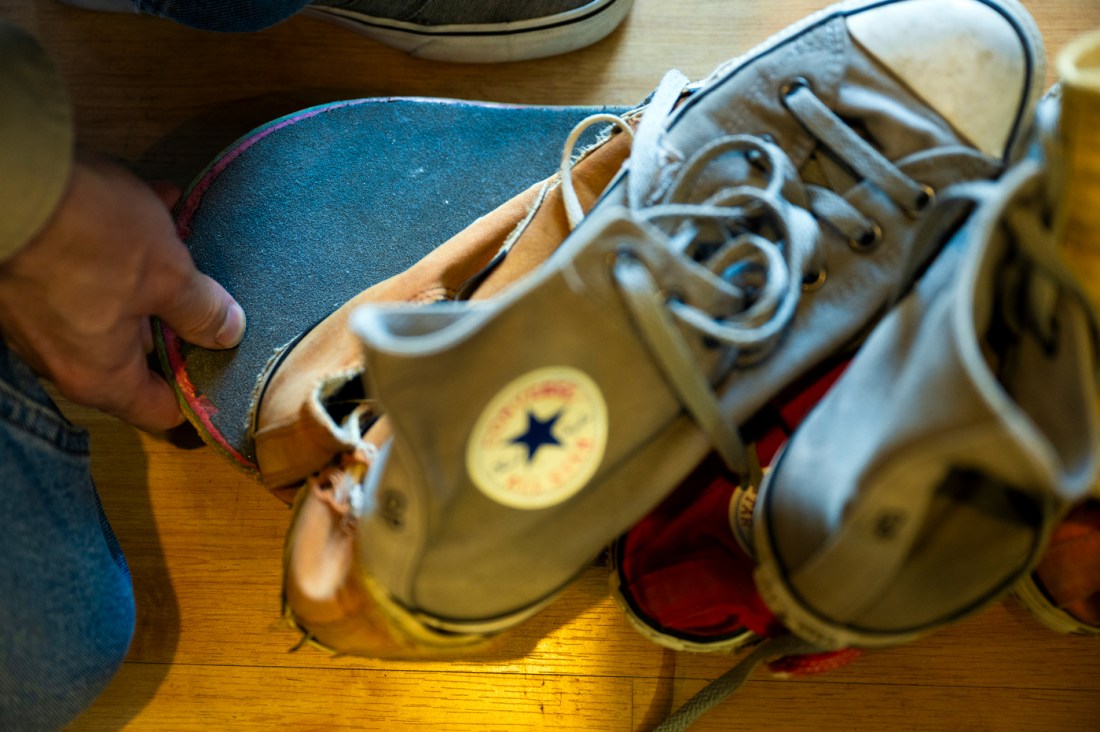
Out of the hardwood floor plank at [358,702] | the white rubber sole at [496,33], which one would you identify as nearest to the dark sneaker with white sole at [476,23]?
the white rubber sole at [496,33]

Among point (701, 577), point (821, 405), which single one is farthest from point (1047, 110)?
point (701, 577)

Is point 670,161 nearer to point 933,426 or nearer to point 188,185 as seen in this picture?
point 933,426

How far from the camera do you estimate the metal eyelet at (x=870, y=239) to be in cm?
60

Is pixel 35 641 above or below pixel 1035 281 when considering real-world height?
below

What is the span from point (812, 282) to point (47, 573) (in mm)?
593

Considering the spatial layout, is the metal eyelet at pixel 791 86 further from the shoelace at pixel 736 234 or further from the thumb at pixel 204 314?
the thumb at pixel 204 314

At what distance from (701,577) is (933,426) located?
231 mm

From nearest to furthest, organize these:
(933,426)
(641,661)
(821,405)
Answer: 1. (933,426)
2. (821,405)
3. (641,661)

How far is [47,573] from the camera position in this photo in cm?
57

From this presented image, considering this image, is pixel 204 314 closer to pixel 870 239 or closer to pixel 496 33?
pixel 496 33

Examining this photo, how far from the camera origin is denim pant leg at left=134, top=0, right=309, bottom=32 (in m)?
0.65

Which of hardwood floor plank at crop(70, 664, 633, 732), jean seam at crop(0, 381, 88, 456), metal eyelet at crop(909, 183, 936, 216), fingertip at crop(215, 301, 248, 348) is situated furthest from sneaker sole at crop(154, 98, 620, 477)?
metal eyelet at crop(909, 183, 936, 216)

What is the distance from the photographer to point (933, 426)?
1.41ft

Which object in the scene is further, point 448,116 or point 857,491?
point 448,116
